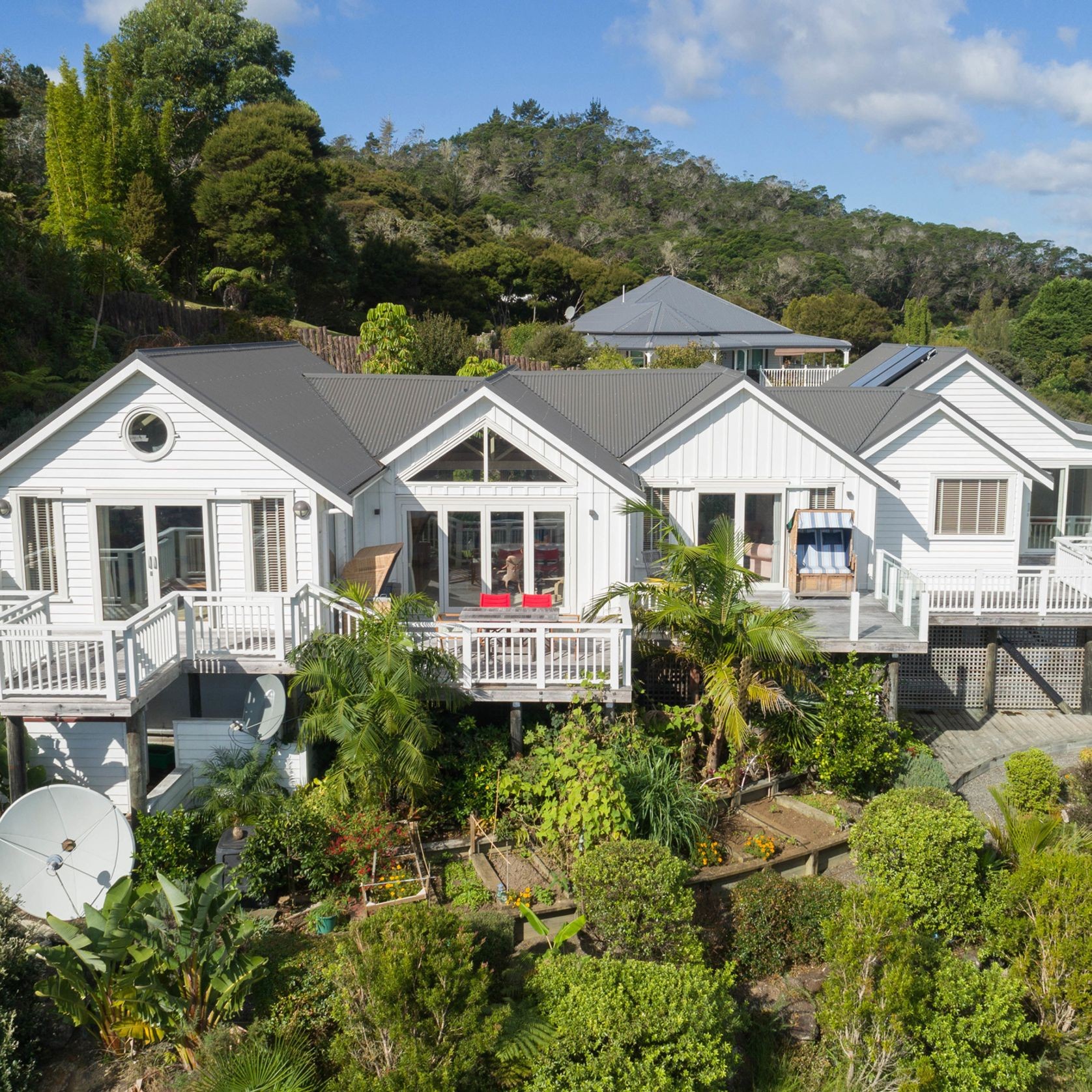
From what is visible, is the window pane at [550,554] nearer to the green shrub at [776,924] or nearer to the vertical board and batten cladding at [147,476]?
the vertical board and batten cladding at [147,476]

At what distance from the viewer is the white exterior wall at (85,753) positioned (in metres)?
14.4

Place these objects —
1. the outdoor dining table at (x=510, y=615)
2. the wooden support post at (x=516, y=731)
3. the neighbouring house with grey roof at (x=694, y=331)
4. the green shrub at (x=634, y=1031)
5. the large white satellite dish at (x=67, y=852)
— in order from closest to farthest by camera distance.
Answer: the green shrub at (x=634, y=1031) → the large white satellite dish at (x=67, y=852) → the wooden support post at (x=516, y=731) → the outdoor dining table at (x=510, y=615) → the neighbouring house with grey roof at (x=694, y=331)

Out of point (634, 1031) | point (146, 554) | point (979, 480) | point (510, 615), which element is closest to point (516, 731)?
point (510, 615)

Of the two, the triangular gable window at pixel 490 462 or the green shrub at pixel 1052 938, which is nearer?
the green shrub at pixel 1052 938

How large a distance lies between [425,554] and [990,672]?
10.1 m

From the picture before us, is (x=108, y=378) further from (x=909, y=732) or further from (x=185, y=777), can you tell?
(x=909, y=732)

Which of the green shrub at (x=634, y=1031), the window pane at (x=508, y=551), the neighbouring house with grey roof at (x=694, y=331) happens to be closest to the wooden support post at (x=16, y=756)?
the window pane at (x=508, y=551)

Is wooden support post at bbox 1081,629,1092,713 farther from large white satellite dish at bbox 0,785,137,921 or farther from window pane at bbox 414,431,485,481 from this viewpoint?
large white satellite dish at bbox 0,785,137,921

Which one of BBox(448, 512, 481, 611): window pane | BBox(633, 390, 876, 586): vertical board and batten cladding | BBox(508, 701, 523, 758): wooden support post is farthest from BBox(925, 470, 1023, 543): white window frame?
BBox(508, 701, 523, 758): wooden support post

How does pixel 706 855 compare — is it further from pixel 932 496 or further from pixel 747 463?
pixel 932 496

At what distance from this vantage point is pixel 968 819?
497 inches

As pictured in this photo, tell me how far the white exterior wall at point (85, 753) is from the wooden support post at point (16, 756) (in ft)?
3.37

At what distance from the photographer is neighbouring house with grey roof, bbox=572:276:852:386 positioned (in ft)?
132

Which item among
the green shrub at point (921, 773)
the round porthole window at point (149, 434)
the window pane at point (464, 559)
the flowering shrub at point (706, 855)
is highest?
the round porthole window at point (149, 434)
